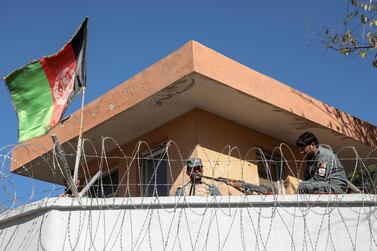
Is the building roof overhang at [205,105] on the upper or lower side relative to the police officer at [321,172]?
upper

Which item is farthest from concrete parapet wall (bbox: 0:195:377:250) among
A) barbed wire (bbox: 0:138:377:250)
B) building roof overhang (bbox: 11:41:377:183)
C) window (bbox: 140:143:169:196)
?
window (bbox: 140:143:169:196)

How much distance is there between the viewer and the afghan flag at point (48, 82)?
19.6 feet

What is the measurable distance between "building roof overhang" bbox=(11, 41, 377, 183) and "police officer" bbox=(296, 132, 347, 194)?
5.04 ft

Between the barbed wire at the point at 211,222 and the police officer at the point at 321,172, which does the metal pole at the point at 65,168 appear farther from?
the police officer at the point at 321,172

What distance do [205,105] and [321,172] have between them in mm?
2448

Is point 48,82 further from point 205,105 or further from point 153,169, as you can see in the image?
point 153,169

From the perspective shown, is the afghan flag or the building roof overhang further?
the building roof overhang

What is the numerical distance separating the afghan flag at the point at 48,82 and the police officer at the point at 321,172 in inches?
92.9

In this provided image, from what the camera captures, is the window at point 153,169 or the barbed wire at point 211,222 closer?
the barbed wire at point 211,222

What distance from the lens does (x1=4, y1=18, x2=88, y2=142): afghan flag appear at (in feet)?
19.6

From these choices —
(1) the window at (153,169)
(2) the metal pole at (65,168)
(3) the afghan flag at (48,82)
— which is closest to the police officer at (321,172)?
(2) the metal pole at (65,168)

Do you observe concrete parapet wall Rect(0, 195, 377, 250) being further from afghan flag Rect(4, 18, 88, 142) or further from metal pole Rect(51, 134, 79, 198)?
afghan flag Rect(4, 18, 88, 142)

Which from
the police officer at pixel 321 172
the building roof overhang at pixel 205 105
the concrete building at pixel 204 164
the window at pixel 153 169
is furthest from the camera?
the window at pixel 153 169

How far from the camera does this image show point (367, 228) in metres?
5.65
